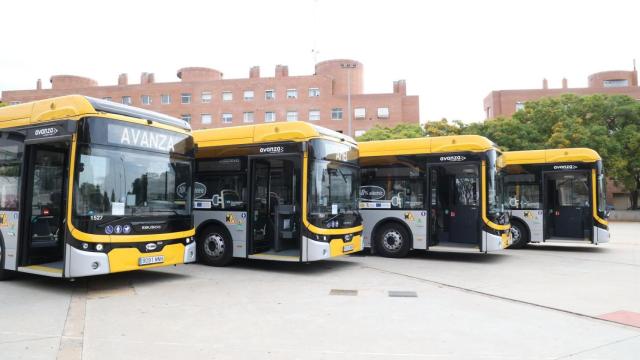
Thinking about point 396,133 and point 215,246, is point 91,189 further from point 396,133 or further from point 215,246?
point 396,133

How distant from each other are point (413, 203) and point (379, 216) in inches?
→ 38.9

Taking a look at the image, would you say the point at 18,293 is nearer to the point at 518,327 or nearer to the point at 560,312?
the point at 518,327

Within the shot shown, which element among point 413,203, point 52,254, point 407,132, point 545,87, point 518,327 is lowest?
point 518,327

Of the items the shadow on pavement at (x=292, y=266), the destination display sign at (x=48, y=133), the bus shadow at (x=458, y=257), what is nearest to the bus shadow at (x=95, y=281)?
the shadow on pavement at (x=292, y=266)

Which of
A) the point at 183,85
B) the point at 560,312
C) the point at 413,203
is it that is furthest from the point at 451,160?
the point at 183,85

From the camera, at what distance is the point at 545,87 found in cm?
6844

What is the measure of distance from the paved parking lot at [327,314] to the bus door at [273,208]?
580 mm

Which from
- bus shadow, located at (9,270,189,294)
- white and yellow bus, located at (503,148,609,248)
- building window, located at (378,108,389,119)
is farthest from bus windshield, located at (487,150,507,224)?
building window, located at (378,108,389,119)

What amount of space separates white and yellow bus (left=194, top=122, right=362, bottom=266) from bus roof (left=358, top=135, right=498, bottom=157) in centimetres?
181

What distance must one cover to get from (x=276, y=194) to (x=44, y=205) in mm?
4499

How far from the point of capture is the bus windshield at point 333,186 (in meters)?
10.7

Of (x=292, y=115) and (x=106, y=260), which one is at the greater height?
(x=292, y=115)

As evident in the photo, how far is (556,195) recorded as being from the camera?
53.7ft

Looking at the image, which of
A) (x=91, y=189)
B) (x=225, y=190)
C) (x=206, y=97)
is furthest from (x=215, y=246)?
(x=206, y=97)
